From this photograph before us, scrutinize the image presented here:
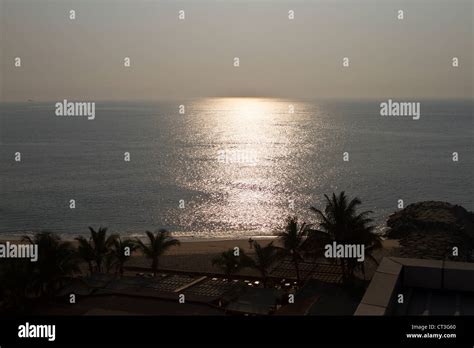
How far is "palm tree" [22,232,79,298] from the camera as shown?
18.9 m

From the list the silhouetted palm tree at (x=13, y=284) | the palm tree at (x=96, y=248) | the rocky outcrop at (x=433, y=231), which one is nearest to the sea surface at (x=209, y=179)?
the rocky outcrop at (x=433, y=231)

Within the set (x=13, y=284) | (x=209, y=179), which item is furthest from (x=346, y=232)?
(x=209, y=179)

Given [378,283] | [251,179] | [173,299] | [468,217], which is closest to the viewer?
[378,283]

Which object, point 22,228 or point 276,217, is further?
point 276,217

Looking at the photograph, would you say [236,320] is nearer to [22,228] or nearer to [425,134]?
[22,228]

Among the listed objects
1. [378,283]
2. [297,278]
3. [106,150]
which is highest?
[106,150]

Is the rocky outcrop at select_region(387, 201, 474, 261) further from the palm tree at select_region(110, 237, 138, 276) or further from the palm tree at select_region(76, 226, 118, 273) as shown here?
the palm tree at select_region(76, 226, 118, 273)

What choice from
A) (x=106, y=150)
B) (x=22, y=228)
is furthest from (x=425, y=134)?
(x=22, y=228)

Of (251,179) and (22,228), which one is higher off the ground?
(251,179)

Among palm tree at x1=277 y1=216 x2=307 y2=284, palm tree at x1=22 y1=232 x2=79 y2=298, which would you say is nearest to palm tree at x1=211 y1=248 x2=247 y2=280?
palm tree at x1=277 y1=216 x2=307 y2=284

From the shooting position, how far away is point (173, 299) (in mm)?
17516

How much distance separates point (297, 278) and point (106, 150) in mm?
82799

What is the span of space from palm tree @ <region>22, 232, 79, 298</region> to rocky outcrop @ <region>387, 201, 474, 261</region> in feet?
61.8

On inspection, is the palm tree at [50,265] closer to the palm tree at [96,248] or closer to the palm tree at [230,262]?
the palm tree at [96,248]
